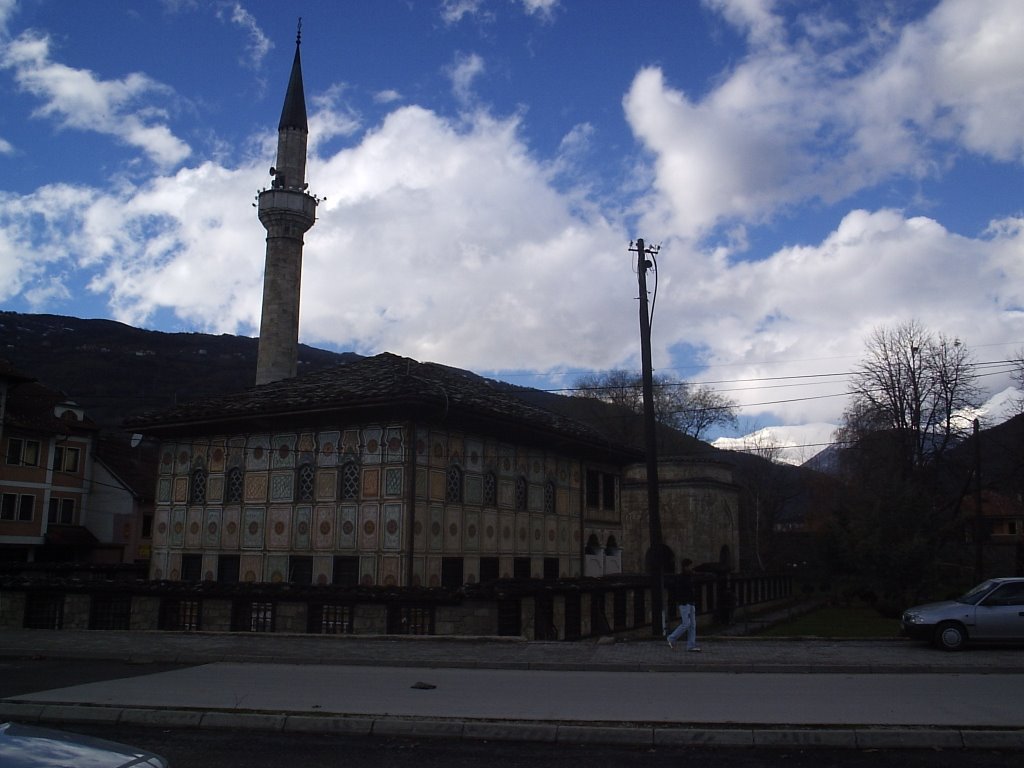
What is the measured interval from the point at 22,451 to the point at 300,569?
2728cm

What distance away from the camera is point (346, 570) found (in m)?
22.2

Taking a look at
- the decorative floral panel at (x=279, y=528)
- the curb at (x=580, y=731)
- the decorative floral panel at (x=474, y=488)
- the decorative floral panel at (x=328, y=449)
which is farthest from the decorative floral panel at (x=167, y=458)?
the curb at (x=580, y=731)

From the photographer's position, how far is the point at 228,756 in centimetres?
765

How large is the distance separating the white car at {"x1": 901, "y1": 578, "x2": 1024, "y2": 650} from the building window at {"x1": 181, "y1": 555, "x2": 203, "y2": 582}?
18669 mm

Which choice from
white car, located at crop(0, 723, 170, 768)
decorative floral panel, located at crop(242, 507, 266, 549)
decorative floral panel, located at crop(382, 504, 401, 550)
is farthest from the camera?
decorative floral panel, located at crop(242, 507, 266, 549)

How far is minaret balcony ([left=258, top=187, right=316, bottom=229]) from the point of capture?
37.6m

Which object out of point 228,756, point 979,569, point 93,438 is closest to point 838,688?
point 228,756

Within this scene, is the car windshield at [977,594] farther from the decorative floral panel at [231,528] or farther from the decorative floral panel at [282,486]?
the decorative floral panel at [231,528]

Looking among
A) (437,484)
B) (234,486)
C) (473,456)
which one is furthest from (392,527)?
(234,486)

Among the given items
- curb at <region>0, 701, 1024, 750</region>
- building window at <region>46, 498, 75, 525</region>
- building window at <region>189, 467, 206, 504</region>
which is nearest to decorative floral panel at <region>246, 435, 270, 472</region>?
building window at <region>189, 467, 206, 504</region>

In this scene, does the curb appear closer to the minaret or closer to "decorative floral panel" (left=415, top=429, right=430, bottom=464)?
"decorative floral panel" (left=415, top=429, right=430, bottom=464)

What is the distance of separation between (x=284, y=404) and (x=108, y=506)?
1247 inches

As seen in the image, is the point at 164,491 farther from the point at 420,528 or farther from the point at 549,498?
the point at 549,498

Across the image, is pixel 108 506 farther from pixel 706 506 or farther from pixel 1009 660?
pixel 1009 660
